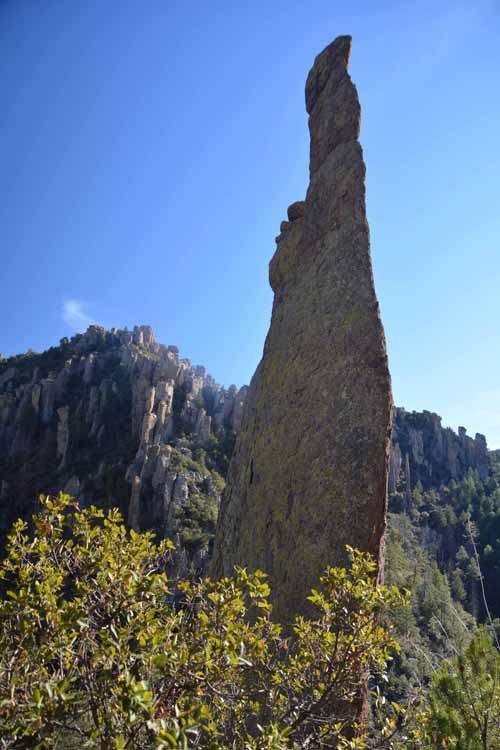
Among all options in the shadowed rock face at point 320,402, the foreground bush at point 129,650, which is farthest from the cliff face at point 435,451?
the foreground bush at point 129,650

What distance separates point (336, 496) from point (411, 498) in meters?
72.8

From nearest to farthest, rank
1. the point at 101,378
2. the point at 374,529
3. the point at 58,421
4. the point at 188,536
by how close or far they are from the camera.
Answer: the point at 374,529, the point at 188,536, the point at 58,421, the point at 101,378

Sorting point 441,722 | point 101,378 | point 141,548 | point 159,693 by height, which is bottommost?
point 441,722

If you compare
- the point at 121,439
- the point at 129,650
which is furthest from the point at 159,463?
the point at 129,650

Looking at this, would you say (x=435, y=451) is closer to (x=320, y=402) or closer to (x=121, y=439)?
(x=121, y=439)

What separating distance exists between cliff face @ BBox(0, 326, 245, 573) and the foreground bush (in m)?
30.7

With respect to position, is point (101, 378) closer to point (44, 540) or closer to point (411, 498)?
point (411, 498)

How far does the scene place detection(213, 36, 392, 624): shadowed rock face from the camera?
518cm

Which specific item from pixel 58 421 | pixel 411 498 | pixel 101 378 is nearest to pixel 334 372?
pixel 58 421

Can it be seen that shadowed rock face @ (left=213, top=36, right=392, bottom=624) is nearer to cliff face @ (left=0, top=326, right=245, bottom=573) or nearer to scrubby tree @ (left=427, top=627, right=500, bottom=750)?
scrubby tree @ (left=427, top=627, right=500, bottom=750)

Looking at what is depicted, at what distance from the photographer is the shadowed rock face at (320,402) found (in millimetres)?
5176

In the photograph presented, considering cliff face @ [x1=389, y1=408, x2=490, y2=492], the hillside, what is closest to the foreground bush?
the hillside

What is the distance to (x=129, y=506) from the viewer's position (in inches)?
1551

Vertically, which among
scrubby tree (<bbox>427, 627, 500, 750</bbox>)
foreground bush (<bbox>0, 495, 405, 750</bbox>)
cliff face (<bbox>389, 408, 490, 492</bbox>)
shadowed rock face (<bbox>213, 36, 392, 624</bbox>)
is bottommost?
scrubby tree (<bbox>427, 627, 500, 750</bbox>)
